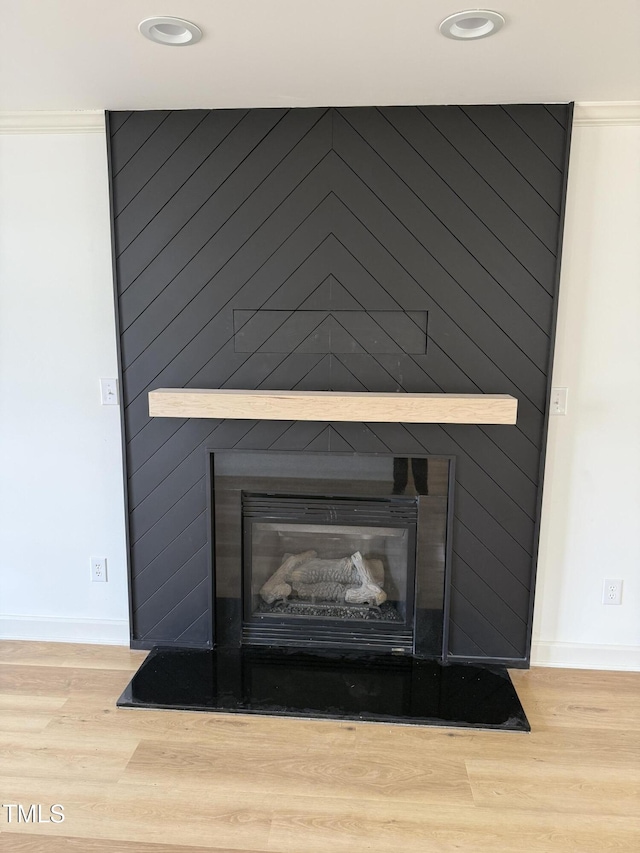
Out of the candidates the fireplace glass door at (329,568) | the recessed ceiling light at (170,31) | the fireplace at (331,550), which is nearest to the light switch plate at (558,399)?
the fireplace at (331,550)

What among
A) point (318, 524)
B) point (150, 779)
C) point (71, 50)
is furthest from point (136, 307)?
point (150, 779)

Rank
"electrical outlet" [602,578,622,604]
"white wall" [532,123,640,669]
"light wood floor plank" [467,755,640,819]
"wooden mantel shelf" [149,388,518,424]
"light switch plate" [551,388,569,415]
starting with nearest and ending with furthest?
"light wood floor plank" [467,755,640,819] → "wooden mantel shelf" [149,388,518,424] → "white wall" [532,123,640,669] → "light switch plate" [551,388,569,415] → "electrical outlet" [602,578,622,604]

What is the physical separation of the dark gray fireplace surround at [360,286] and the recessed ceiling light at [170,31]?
24.2 inches

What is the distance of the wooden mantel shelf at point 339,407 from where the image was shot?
223cm

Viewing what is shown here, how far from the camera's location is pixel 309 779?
78.2 inches

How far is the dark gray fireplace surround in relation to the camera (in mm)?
2316

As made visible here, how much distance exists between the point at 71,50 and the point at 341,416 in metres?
1.42

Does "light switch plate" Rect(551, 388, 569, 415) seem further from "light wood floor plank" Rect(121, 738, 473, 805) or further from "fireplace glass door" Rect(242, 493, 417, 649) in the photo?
"light wood floor plank" Rect(121, 738, 473, 805)

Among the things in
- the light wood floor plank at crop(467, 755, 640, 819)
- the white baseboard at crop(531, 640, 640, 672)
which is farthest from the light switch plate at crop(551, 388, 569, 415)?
the light wood floor plank at crop(467, 755, 640, 819)

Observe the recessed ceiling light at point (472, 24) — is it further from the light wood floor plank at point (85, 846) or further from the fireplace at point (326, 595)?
the light wood floor plank at point (85, 846)

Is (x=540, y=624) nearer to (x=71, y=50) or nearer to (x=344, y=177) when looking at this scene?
(x=344, y=177)

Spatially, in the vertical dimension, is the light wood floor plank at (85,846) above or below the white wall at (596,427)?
below

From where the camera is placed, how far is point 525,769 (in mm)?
2047

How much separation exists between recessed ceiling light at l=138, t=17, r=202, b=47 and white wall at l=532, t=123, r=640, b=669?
1.46m
